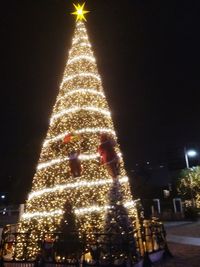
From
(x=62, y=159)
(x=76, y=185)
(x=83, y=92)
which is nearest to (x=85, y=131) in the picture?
(x=62, y=159)

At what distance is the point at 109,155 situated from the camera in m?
10.0

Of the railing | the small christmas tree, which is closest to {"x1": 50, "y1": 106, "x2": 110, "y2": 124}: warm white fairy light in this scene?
the small christmas tree

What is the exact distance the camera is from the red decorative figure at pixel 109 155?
9.90m

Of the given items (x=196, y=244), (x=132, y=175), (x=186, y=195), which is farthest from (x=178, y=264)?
(x=132, y=175)

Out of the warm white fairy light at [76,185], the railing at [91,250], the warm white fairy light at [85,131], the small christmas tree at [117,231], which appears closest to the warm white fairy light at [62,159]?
the warm white fairy light at [85,131]

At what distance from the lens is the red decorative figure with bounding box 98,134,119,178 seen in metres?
9.90

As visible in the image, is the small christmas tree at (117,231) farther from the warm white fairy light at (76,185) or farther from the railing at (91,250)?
the warm white fairy light at (76,185)

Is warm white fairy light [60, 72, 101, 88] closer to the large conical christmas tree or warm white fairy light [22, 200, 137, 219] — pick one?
the large conical christmas tree

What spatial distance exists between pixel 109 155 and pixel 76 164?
1.25m

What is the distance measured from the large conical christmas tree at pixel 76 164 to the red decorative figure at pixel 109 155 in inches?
6.6

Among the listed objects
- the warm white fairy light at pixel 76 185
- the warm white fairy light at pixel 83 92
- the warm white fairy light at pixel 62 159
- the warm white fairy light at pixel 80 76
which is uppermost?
the warm white fairy light at pixel 80 76

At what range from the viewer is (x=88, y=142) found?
11375 mm

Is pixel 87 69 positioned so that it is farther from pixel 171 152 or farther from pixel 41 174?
pixel 171 152

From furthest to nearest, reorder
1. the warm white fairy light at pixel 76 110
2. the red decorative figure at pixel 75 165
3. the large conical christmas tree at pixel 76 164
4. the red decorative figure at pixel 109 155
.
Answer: the warm white fairy light at pixel 76 110 < the red decorative figure at pixel 75 165 < the large conical christmas tree at pixel 76 164 < the red decorative figure at pixel 109 155
